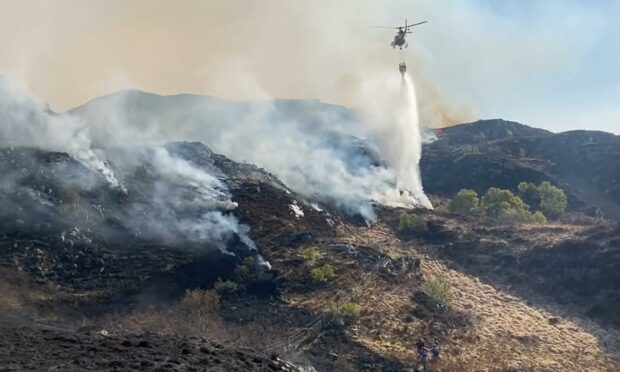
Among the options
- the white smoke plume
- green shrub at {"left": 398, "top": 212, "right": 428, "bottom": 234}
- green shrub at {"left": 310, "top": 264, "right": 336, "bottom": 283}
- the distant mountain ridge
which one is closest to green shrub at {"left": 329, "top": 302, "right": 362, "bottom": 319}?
green shrub at {"left": 310, "top": 264, "right": 336, "bottom": 283}

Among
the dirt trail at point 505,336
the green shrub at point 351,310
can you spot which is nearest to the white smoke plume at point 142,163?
the green shrub at point 351,310

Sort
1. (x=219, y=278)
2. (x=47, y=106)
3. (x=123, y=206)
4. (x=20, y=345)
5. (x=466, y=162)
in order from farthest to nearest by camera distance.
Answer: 1. (x=466, y=162)
2. (x=47, y=106)
3. (x=123, y=206)
4. (x=219, y=278)
5. (x=20, y=345)

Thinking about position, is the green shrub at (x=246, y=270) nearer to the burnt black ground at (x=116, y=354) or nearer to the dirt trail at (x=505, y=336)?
the dirt trail at (x=505, y=336)

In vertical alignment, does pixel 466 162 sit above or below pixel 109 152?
above

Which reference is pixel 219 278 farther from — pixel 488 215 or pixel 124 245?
pixel 488 215

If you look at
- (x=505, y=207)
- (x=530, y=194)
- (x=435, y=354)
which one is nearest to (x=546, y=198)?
(x=530, y=194)

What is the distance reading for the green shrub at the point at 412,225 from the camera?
5141 centimetres

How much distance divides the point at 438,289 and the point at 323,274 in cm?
716

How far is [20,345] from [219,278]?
16438 mm

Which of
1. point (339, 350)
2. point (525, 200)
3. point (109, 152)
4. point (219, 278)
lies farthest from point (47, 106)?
point (525, 200)

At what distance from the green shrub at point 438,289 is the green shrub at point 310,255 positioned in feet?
22.6

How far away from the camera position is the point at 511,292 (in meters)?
40.2

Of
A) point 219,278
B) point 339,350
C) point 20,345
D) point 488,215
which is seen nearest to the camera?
point 20,345

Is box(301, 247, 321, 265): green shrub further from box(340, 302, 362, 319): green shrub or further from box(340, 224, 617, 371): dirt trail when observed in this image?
box(340, 302, 362, 319): green shrub
